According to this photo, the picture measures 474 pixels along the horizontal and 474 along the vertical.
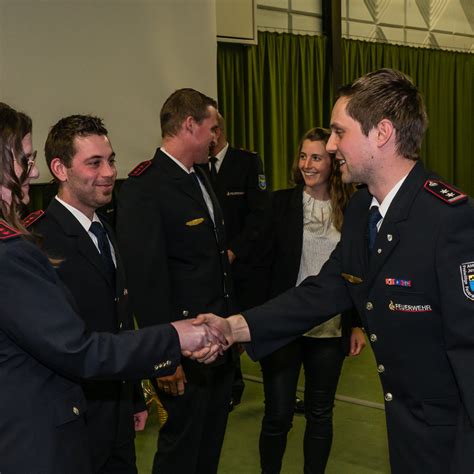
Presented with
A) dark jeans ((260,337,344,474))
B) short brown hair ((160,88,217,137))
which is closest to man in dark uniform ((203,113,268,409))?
dark jeans ((260,337,344,474))

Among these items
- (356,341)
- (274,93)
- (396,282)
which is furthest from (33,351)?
(274,93)

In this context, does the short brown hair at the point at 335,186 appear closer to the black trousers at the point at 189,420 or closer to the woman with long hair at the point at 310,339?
the woman with long hair at the point at 310,339

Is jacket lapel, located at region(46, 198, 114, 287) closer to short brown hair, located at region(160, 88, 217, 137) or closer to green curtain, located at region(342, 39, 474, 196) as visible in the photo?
short brown hair, located at region(160, 88, 217, 137)

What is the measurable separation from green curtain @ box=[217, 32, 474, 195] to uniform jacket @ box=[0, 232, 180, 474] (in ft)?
17.2

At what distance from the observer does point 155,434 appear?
4.03 m

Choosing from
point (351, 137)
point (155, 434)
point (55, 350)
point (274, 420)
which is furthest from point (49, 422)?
point (155, 434)

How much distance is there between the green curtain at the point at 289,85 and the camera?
693 centimetres

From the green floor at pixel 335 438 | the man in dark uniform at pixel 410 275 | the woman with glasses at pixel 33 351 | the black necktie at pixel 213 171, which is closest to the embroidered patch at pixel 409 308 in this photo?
the man in dark uniform at pixel 410 275

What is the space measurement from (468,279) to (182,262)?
1.31 m

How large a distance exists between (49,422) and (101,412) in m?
0.62

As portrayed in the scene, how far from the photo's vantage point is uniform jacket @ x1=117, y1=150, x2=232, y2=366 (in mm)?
2707

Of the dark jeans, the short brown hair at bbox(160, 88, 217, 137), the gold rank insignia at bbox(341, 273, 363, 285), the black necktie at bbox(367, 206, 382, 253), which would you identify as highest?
the short brown hair at bbox(160, 88, 217, 137)

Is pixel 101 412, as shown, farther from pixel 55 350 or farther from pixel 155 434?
pixel 155 434

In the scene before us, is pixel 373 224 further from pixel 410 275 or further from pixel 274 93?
pixel 274 93
